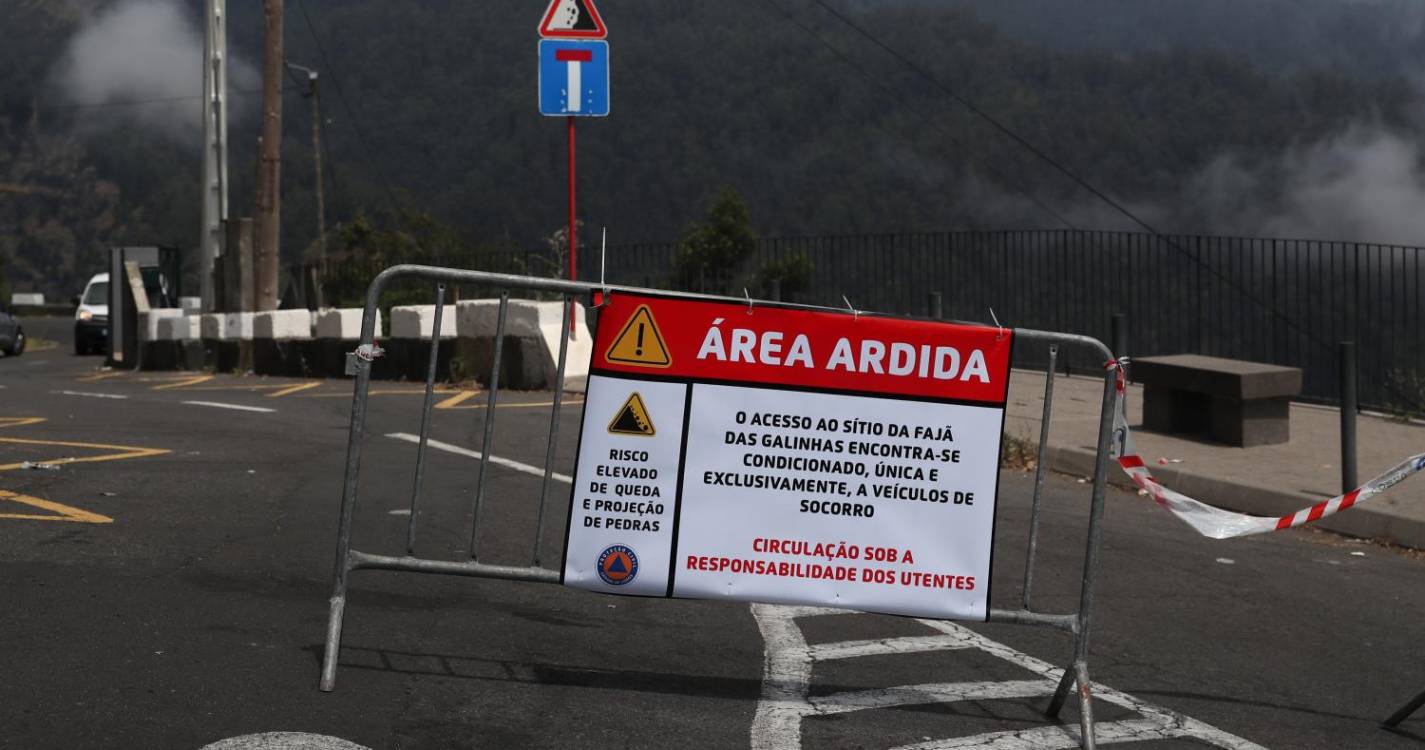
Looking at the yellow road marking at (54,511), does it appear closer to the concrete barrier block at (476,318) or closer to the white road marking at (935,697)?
the white road marking at (935,697)

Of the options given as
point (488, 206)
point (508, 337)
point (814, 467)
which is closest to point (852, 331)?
point (814, 467)

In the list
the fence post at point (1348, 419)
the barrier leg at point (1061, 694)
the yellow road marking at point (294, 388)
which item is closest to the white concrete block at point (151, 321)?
the yellow road marking at point (294, 388)

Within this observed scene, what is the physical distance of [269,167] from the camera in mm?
25422

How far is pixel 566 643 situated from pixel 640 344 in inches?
48.6

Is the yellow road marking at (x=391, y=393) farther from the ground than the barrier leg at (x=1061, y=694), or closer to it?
farther from the ground

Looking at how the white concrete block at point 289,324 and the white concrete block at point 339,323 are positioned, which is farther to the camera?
the white concrete block at point 289,324

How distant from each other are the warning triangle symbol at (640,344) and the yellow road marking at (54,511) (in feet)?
12.0

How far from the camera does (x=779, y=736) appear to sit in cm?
472

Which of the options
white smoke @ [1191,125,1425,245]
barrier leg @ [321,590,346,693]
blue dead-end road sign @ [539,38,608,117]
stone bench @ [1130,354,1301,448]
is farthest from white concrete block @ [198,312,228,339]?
white smoke @ [1191,125,1425,245]

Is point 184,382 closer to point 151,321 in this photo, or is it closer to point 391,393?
point 391,393

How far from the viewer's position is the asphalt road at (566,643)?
4758 millimetres

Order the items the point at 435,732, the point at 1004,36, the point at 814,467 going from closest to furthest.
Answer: the point at 435,732, the point at 814,467, the point at 1004,36

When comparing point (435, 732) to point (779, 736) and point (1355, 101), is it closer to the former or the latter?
point (779, 736)

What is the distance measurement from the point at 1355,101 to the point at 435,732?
106363mm
